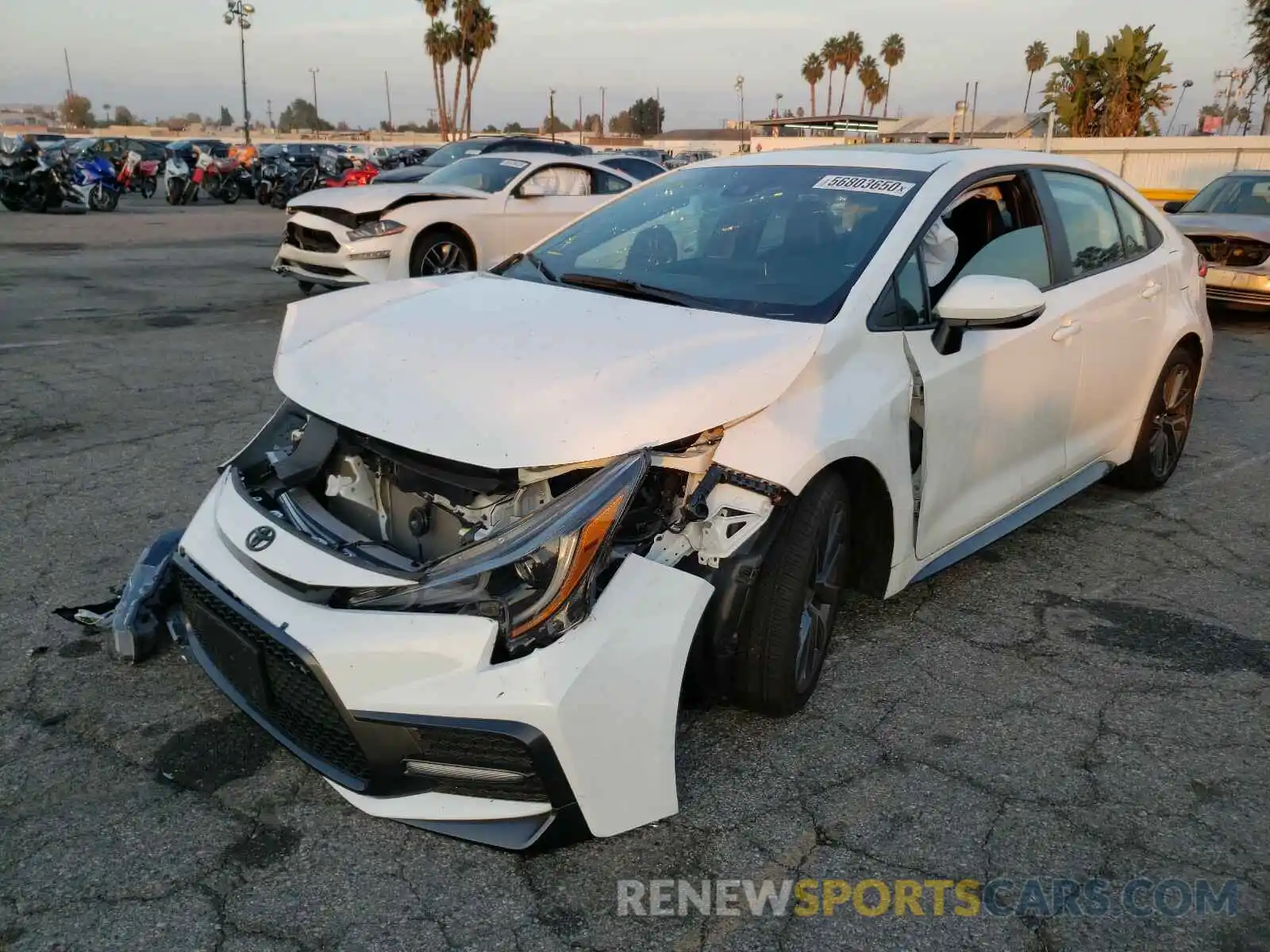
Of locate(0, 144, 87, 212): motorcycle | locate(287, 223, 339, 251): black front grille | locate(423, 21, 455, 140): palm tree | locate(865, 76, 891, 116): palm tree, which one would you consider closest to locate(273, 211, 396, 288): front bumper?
locate(287, 223, 339, 251): black front grille

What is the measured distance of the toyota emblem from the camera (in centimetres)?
258

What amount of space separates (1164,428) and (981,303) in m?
2.48

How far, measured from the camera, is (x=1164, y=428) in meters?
5.09

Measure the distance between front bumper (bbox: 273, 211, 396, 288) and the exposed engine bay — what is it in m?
6.46

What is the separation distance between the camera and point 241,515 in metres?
2.78

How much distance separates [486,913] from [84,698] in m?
1.59

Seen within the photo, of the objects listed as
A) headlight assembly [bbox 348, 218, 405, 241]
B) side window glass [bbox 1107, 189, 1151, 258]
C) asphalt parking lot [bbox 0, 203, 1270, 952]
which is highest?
side window glass [bbox 1107, 189, 1151, 258]

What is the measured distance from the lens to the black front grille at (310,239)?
9.47 metres

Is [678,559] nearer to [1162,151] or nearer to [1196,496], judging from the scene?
[1196,496]

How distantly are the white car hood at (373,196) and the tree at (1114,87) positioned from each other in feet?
80.9

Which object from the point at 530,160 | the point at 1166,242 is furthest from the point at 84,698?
the point at 530,160

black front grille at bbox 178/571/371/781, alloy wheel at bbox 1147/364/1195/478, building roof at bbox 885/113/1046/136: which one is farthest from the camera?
building roof at bbox 885/113/1046/136

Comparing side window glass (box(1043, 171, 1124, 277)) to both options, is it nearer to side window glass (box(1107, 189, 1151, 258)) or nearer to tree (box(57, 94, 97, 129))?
side window glass (box(1107, 189, 1151, 258))

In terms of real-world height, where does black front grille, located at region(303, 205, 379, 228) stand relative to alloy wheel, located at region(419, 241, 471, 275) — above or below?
above
